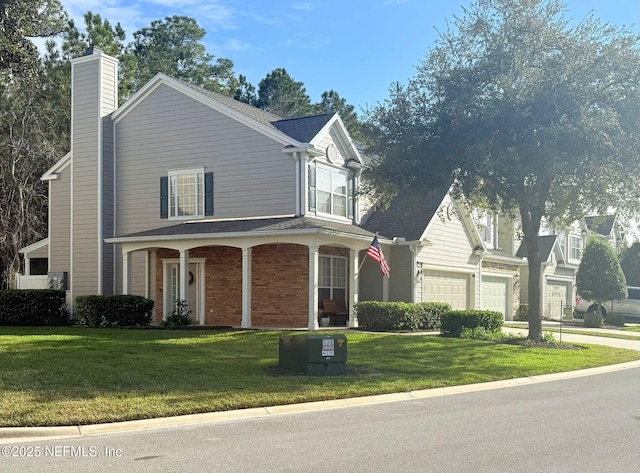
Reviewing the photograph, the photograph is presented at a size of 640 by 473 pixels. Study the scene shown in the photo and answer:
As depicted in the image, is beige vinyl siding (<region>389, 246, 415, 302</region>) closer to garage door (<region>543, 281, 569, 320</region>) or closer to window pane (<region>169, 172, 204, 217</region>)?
window pane (<region>169, 172, 204, 217</region>)

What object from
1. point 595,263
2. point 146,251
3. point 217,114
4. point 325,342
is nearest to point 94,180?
point 146,251

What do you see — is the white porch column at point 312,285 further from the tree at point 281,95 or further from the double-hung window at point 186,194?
the tree at point 281,95

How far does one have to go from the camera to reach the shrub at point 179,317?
75.6 feet

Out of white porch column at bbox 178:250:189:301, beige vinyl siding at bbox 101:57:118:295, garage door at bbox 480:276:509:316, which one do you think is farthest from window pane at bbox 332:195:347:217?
garage door at bbox 480:276:509:316

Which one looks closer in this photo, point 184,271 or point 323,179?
point 184,271

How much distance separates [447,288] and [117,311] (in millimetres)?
12925

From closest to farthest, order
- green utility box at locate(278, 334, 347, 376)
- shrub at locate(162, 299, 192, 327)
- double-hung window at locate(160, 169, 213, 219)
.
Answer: green utility box at locate(278, 334, 347, 376) → shrub at locate(162, 299, 192, 327) → double-hung window at locate(160, 169, 213, 219)

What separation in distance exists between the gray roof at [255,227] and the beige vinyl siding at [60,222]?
16.4 feet

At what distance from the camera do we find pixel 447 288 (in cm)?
2919

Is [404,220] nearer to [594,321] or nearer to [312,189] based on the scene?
[312,189]

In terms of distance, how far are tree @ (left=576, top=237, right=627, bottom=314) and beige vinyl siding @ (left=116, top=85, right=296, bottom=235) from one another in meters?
20.8

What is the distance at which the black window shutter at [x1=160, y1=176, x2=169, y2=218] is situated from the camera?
86.2 feet

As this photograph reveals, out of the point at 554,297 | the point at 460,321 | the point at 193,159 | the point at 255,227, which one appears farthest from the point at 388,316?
the point at 554,297

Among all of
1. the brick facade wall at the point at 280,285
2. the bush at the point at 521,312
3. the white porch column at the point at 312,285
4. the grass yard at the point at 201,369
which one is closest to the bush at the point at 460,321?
the grass yard at the point at 201,369
